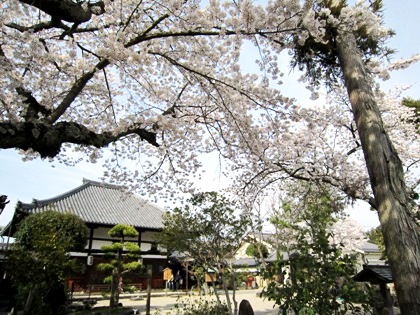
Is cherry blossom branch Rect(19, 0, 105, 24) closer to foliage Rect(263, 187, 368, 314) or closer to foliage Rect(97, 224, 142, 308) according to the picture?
foliage Rect(263, 187, 368, 314)

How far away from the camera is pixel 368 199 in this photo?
6.61 meters

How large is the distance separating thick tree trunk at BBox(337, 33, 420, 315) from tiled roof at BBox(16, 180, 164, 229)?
14.4m

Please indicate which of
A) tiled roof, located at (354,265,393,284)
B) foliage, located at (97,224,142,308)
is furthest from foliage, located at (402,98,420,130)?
foliage, located at (97,224,142,308)

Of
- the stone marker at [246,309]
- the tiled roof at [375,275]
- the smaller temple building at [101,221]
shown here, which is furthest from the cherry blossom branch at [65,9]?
the smaller temple building at [101,221]

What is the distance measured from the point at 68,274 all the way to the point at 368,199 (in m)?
8.05

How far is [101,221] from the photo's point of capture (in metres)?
17.7

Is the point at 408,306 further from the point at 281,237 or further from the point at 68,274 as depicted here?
the point at 281,237

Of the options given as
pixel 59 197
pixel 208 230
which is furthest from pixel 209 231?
pixel 59 197

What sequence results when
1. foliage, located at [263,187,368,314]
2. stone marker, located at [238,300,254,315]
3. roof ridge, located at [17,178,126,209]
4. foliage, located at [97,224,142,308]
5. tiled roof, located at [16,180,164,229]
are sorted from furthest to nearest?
tiled roof, located at [16,180,164,229] → roof ridge, located at [17,178,126,209] → foliage, located at [97,224,142,308] → stone marker, located at [238,300,254,315] → foliage, located at [263,187,368,314]

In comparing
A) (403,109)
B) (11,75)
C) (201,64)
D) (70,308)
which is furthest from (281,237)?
(11,75)

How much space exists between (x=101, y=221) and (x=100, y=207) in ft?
6.58

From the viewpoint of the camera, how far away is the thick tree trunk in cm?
305

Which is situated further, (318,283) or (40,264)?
(40,264)

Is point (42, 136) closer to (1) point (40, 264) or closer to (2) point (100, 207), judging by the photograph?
(1) point (40, 264)
